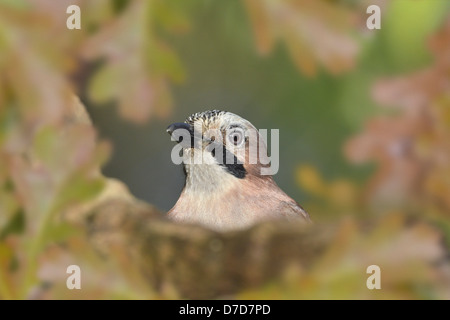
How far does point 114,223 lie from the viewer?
98 centimetres

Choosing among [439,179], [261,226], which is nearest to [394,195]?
[439,179]

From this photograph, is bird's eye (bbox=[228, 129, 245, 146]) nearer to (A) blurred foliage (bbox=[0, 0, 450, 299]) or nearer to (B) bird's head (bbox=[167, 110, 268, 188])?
(B) bird's head (bbox=[167, 110, 268, 188])

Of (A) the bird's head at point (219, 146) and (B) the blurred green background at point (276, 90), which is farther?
(A) the bird's head at point (219, 146)

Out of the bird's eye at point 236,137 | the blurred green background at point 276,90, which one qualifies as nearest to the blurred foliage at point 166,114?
the blurred green background at point 276,90

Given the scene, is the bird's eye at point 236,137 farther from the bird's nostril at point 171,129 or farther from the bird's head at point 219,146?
the bird's nostril at point 171,129

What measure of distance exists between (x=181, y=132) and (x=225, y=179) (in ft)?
0.51

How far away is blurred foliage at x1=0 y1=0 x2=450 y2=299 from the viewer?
94cm

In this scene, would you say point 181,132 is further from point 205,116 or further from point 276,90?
point 276,90

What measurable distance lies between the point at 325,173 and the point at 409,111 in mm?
158

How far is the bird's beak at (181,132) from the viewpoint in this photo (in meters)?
1.02

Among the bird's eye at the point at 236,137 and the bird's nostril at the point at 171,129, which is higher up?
the bird's eye at the point at 236,137

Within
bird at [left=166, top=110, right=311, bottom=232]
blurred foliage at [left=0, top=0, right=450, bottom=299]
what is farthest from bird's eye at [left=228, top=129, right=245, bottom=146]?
blurred foliage at [left=0, top=0, right=450, bottom=299]

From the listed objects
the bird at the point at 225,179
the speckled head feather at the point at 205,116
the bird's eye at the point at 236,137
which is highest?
the speckled head feather at the point at 205,116

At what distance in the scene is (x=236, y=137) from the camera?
3.68ft
